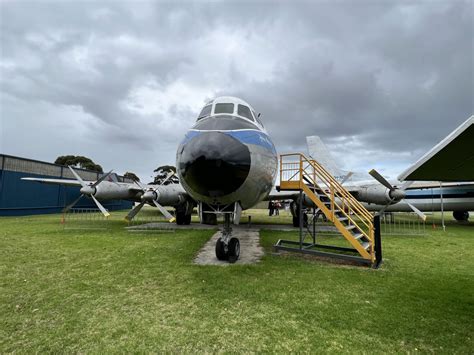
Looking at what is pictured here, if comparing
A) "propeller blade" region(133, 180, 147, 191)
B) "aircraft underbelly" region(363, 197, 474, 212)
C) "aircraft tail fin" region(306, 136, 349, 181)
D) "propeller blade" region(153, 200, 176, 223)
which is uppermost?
"aircraft tail fin" region(306, 136, 349, 181)

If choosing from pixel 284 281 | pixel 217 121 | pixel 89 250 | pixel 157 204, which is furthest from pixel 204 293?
pixel 157 204

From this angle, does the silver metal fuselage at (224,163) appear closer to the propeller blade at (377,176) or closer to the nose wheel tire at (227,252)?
the nose wheel tire at (227,252)

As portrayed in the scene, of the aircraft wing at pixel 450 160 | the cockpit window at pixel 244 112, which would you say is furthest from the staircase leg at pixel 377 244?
the cockpit window at pixel 244 112

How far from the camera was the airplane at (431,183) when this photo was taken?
2699 millimetres

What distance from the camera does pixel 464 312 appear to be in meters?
4.13

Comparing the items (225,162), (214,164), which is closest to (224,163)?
(225,162)

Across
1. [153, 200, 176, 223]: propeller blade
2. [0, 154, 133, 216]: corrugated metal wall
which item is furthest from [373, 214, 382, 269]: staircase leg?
[0, 154, 133, 216]: corrugated metal wall

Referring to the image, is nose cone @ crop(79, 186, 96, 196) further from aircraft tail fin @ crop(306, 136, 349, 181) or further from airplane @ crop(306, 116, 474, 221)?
aircraft tail fin @ crop(306, 136, 349, 181)

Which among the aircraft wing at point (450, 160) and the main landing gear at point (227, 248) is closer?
the aircraft wing at point (450, 160)

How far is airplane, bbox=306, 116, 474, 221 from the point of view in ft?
8.86

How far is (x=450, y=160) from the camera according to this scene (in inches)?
117

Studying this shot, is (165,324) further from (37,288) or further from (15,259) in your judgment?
(15,259)

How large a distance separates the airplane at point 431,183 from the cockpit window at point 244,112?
3684 millimetres

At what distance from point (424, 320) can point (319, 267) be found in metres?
2.92
